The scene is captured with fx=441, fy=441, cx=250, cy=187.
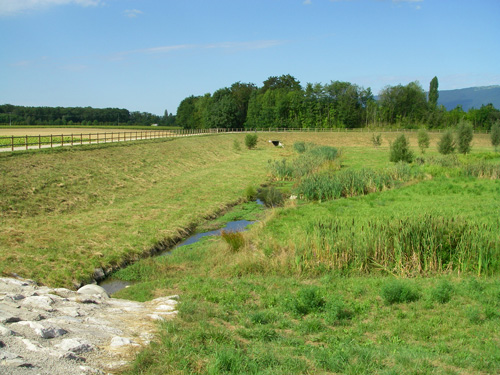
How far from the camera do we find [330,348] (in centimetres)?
699

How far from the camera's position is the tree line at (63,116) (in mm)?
106500

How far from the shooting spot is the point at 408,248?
39.1 ft

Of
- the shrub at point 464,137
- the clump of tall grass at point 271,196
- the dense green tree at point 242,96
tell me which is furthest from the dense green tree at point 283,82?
the clump of tall grass at point 271,196

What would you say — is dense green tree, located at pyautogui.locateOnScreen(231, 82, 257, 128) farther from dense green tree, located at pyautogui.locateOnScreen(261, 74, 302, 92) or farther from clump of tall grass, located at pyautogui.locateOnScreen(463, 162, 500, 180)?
clump of tall grass, located at pyautogui.locateOnScreen(463, 162, 500, 180)

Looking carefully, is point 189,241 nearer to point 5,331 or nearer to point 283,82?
point 5,331

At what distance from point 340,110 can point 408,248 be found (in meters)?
99.1

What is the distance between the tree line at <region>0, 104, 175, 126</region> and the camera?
10650cm

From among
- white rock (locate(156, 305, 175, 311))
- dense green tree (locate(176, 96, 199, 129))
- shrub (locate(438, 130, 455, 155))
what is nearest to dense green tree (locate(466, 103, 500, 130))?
shrub (locate(438, 130, 455, 155))

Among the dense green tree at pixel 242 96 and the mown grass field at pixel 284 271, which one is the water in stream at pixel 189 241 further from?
the dense green tree at pixel 242 96

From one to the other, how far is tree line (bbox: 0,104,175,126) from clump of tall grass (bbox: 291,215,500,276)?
10571 cm

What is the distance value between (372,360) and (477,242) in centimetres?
681

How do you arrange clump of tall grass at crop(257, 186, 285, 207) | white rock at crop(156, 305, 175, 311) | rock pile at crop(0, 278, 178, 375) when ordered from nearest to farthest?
1. rock pile at crop(0, 278, 178, 375)
2. white rock at crop(156, 305, 175, 311)
3. clump of tall grass at crop(257, 186, 285, 207)

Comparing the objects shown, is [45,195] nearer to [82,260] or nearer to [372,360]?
[82,260]

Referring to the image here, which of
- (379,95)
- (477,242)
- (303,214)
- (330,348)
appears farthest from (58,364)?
(379,95)
